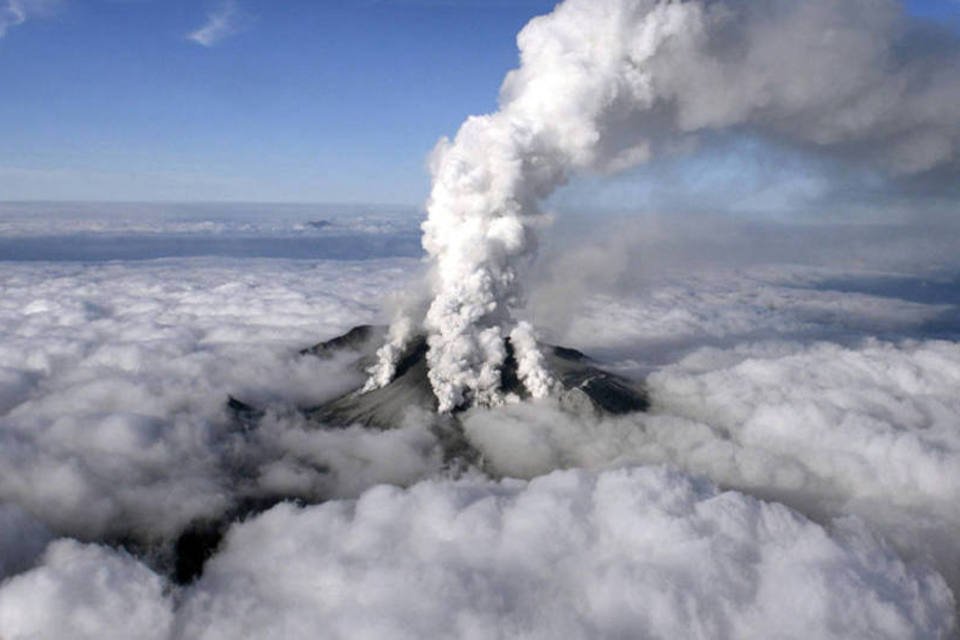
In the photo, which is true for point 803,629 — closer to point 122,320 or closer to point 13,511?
point 13,511

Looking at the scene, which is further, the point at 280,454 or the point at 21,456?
the point at 280,454

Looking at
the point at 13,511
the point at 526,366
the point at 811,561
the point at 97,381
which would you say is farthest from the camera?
the point at 97,381

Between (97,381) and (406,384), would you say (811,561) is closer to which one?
(406,384)

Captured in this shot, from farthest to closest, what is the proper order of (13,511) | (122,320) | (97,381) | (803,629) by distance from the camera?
(122,320), (97,381), (13,511), (803,629)

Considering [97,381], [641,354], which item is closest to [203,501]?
[97,381]

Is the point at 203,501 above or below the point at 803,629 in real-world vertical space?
below

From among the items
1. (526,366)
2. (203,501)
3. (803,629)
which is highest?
(526,366)
